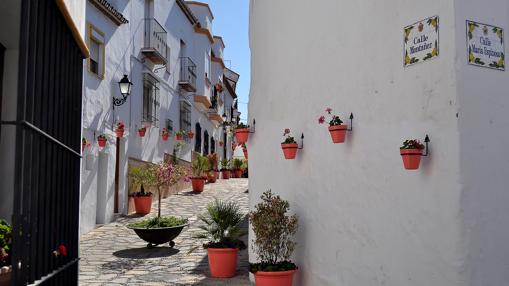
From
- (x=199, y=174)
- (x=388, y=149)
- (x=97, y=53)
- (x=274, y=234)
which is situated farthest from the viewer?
(x=199, y=174)

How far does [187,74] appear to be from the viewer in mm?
20781

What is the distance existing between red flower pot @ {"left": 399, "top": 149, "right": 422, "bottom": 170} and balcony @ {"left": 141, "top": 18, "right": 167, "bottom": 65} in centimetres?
1239

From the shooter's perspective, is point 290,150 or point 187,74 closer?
point 290,150

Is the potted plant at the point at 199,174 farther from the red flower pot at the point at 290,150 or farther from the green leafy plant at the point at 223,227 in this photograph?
the red flower pot at the point at 290,150

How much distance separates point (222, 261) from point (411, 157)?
13.2 feet

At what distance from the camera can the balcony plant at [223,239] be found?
24.5ft

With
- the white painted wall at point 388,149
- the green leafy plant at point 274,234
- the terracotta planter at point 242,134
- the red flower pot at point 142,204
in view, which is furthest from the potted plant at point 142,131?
the green leafy plant at point 274,234

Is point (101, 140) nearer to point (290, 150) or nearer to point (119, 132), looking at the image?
point (119, 132)

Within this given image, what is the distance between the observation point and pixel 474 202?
158 inches

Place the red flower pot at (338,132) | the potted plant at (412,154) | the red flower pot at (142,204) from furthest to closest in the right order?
the red flower pot at (142,204) < the red flower pot at (338,132) < the potted plant at (412,154)

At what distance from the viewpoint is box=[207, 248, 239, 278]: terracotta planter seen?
24.5ft

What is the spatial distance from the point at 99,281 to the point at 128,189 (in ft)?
24.0

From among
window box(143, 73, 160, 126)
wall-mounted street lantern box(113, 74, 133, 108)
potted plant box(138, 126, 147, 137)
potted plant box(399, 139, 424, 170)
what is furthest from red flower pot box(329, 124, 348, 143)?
window box(143, 73, 160, 126)

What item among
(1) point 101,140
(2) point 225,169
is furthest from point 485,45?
(2) point 225,169
